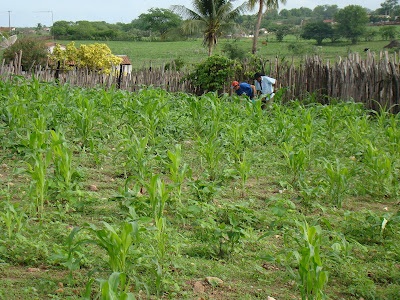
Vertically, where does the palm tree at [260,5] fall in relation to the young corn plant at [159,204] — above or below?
above

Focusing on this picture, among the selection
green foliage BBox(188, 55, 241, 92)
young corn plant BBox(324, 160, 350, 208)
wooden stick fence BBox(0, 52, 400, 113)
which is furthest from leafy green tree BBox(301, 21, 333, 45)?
young corn plant BBox(324, 160, 350, 208)

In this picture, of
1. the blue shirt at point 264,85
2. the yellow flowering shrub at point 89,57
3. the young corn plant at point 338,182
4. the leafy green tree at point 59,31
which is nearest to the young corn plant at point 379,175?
the young corn plant at point 338,182

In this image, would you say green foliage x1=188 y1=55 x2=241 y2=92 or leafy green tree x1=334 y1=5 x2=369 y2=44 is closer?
green foliage x1=188 y1=55 x2=241 y2=92

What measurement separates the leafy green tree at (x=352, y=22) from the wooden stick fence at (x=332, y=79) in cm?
3714

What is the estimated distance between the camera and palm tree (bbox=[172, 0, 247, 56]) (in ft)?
118

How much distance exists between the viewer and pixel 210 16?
119ft

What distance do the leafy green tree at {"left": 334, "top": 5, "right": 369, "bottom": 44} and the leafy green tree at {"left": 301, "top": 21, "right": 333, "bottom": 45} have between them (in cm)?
109

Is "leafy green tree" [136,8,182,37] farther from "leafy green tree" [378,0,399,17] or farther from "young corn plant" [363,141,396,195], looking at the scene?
"young corn plant" [363,141,396,195]

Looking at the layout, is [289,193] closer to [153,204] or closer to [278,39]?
[153,204]

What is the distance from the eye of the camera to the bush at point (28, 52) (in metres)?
32.9

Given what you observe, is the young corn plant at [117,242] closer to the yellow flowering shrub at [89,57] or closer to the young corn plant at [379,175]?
the young corn plant at [379,175]

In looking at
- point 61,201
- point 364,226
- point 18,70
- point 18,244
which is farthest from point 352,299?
point 18,70

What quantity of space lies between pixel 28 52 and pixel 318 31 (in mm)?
32710

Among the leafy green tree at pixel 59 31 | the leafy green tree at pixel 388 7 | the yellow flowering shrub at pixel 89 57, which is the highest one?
the leafy green tree at pixel 388 7
